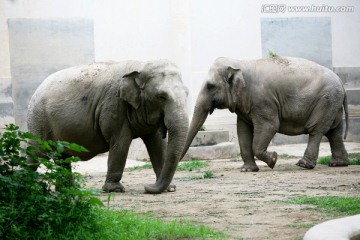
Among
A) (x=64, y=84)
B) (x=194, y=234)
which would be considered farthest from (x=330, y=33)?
(x=194, y=234)

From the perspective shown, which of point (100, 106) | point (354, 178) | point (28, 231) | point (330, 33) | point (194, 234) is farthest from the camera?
point (330, 33)

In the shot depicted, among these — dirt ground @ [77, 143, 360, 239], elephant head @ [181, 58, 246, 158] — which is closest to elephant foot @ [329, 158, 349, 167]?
dirt ground @ [77, 143, 360, 239]

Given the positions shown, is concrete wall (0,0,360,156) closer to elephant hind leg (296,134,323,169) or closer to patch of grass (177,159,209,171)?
patch of grass (177,159,209,171)

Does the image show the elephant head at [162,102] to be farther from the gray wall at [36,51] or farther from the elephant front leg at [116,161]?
the gray wall at [36,51]

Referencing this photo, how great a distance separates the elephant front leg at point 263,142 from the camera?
13.3 metres

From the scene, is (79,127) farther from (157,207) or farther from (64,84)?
(157,207)

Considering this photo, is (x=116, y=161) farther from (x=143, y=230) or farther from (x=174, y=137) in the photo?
(x=143, y=230)

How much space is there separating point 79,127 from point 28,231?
4618 mm

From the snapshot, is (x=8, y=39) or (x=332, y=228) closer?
(x=332, y=228)

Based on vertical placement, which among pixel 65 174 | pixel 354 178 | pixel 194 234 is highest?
pixel 65 174

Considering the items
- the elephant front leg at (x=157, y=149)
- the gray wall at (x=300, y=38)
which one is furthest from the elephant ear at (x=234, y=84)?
the gray wall at (x=300, y=38)

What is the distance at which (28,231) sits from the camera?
6.09 m

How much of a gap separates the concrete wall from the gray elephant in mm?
5919

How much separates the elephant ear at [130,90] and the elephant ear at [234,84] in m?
3.48
